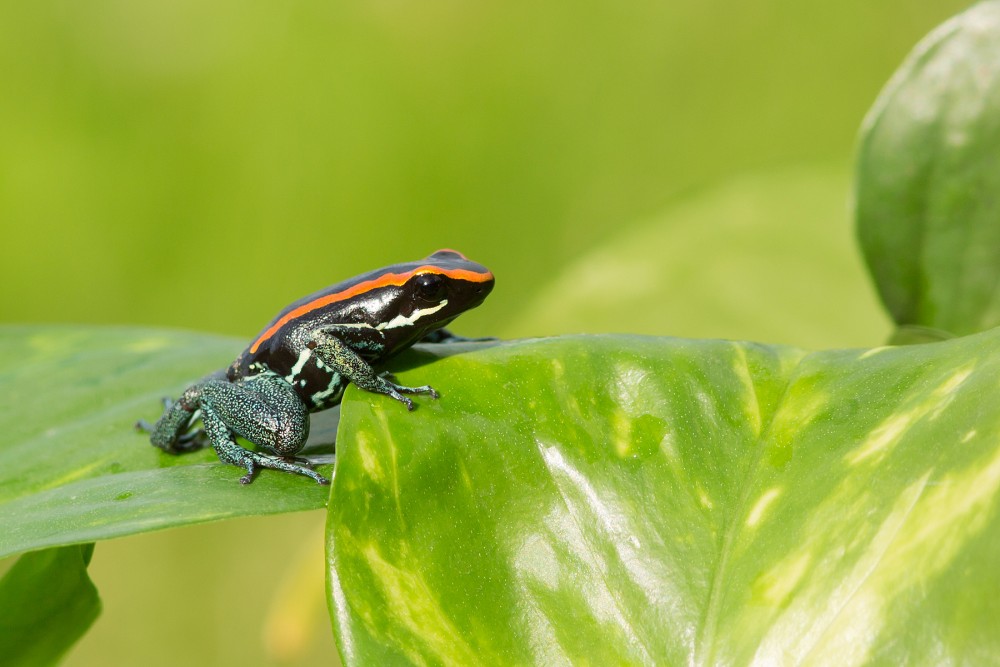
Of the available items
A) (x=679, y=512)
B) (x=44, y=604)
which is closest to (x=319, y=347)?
(x=44, y=604)

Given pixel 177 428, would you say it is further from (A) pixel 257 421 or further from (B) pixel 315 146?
(B) pixel 315 146

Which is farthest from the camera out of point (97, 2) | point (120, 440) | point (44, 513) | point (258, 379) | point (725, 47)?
point (97, 2)

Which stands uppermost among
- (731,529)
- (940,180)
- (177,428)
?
(940,180)

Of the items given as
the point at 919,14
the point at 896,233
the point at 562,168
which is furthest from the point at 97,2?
the point at 896,233

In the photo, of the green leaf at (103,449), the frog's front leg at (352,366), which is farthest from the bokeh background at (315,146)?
the frog's front leg at (352,366)

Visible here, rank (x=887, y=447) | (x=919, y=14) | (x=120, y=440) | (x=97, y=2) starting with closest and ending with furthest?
(x=887, y=447) < (x=120, y=440) < (x=919, y=14) < (x=97, y=2)

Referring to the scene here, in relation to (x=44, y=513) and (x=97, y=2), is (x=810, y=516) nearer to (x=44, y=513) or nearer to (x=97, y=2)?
(x=44, y=513)
